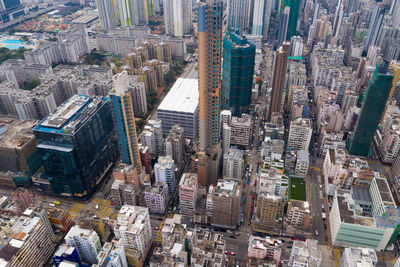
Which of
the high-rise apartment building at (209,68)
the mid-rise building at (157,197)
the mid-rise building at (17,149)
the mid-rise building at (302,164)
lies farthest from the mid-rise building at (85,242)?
the mid-rise building at (302,164)

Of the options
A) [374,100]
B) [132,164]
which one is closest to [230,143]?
[132,164]

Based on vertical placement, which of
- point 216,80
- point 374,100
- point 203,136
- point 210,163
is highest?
point 216,80

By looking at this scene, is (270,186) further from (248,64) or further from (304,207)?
(248,64)

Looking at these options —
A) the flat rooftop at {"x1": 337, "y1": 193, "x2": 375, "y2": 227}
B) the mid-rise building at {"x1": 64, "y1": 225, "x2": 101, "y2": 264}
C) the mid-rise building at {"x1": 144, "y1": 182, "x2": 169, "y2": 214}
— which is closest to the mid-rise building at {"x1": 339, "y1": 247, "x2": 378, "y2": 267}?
the flat rooftop at {"x1": 337, "y1": 193, "x2": 375, "y2": 227}

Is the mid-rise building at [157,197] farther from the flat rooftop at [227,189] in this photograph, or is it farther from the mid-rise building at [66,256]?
the mid-rise building at [66,256]

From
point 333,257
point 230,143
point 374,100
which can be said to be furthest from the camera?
point 230,143

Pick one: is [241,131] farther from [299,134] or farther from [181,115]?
[181,115]

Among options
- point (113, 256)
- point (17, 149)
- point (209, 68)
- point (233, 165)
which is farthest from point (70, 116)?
point (233, 165)
